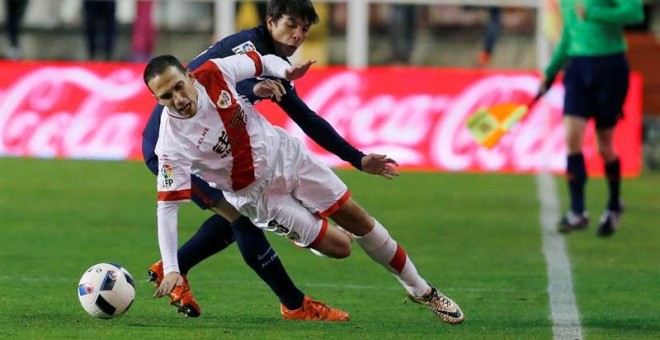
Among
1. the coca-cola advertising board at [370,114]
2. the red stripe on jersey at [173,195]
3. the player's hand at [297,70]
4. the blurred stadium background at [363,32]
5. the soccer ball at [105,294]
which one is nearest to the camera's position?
the player's hand at [297,70]

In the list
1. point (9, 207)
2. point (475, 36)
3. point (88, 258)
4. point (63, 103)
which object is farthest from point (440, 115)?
point (88, 258)

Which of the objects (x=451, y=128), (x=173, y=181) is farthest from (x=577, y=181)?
(x=173, y=181)

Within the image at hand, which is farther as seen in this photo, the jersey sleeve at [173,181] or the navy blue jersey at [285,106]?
the navy blue jersey at [285,106]

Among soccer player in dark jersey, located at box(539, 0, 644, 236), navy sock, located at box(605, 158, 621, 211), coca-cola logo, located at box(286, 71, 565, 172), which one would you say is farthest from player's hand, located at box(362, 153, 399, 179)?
coca-cola logo, located at box(286, 71, 565, 172)

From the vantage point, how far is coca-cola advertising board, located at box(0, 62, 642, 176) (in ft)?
57.2

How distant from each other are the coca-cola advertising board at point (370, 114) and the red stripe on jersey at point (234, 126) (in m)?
9.21

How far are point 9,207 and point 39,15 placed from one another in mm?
7230

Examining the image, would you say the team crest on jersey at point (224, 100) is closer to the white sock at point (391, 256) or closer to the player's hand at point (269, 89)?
the player's hand at point (269, 89)

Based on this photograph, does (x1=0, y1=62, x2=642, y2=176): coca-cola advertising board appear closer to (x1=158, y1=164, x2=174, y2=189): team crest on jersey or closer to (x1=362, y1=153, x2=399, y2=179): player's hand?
(x1=362, y1=153, x2=399, y2=179): player's hand

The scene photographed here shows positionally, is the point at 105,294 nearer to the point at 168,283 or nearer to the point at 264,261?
the point at 168,283

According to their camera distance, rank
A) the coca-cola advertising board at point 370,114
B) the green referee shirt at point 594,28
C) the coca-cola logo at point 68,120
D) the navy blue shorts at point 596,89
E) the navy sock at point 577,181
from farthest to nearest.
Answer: the coca-cola logo at point 68,120, the coca-cola advertising board at point 370,114, the navy sock at point 577,181, the navy blue shorts at point 596,89, the green referee shirt at point 594,28

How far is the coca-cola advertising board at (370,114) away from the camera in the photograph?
17.4 meters

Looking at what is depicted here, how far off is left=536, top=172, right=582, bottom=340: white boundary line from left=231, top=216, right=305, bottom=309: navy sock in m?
1.36

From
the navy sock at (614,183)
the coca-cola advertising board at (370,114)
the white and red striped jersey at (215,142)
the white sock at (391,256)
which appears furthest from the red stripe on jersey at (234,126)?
the coca-cola advertising board at (370,114)
